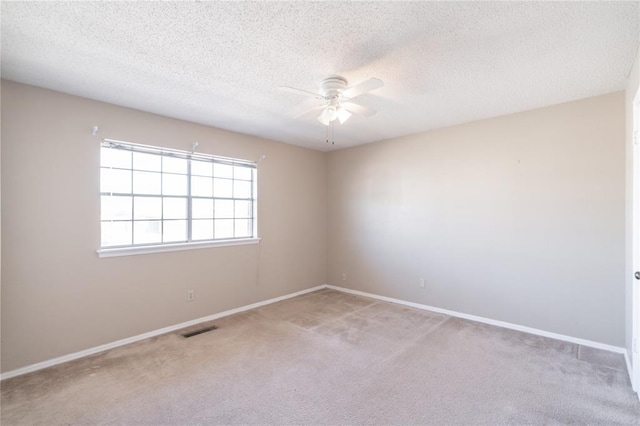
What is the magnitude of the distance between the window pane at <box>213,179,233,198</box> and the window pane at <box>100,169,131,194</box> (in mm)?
1075

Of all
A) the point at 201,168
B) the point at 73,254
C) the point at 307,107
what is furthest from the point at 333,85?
the point at 73,254

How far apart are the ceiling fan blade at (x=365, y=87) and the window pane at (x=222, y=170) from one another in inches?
95.9

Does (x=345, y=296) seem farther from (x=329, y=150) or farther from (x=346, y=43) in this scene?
(x=346, y=43)

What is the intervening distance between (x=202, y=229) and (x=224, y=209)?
43 cm

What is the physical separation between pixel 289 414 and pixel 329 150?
437cm

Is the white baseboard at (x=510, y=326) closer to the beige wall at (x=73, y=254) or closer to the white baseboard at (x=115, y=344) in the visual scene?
the white baseboard at (x=115, y=344)

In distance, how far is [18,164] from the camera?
2674 mm

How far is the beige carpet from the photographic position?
2.11 metres

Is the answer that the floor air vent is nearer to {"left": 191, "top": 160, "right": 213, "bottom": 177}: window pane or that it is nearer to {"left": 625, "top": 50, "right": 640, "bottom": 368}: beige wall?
{"left": 191, "top": 160, "right": 213, "bottom": 177}: window pane

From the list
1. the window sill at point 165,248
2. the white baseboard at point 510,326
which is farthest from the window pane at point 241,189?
the white baseboard at point 510,326

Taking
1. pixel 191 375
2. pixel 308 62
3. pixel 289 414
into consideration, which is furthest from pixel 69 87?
pixel 289 414

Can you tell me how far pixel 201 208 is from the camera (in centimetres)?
406

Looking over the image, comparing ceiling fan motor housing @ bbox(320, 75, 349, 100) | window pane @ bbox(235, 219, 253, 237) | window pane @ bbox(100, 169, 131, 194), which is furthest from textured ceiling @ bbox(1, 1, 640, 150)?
window pane @ bbox(235, 219, 253, 237)

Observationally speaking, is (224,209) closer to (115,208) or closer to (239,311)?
(115,208)
